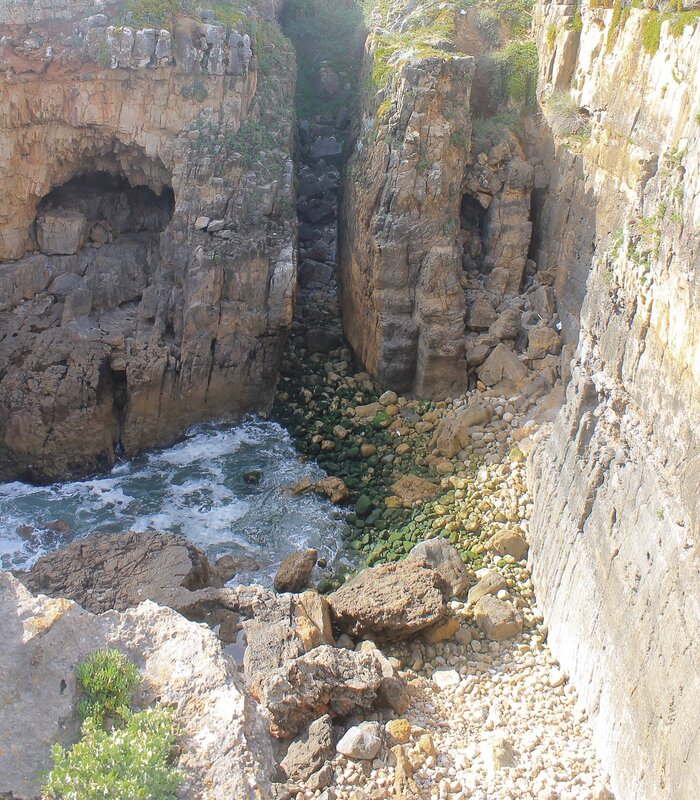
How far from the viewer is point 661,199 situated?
403 inches

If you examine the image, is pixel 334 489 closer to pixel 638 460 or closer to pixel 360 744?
pixel 360 744

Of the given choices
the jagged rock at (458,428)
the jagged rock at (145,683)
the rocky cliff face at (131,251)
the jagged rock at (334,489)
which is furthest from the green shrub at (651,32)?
the jagged rock at (145,683)

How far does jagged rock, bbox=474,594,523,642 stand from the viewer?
12.0 m

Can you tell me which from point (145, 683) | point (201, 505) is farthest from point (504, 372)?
point (145, 683)

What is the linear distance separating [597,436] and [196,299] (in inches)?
431

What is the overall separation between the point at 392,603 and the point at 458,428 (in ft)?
17.5

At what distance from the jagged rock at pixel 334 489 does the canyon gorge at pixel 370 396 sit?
7 centimetres

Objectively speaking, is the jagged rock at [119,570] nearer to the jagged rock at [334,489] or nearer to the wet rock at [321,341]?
the jagged rock at [334,489]

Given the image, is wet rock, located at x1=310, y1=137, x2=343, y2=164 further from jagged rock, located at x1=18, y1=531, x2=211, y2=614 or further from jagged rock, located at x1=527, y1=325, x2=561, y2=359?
jagged rock, located at x1=18, y1=531, x2=211, y2=614

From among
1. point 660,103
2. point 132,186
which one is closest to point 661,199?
point 660,103

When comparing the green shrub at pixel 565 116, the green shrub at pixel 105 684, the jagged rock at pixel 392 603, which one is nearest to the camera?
the green shrub at pixel 105 684

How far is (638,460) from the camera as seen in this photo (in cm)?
956

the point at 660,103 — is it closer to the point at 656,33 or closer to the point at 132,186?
the point at 656,33

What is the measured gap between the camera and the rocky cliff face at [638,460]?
8.23 m
